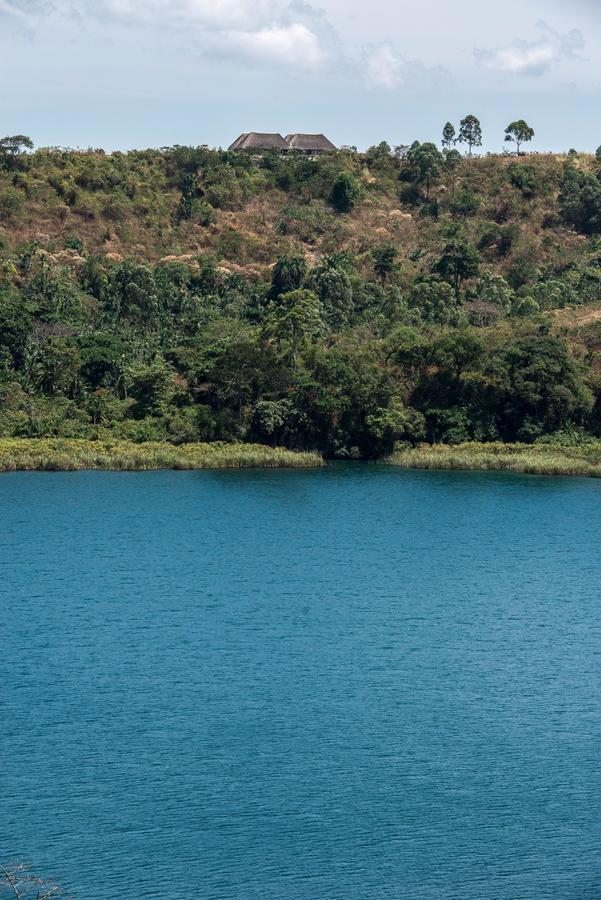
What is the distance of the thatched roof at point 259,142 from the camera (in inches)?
5108

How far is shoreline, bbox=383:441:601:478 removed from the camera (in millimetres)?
74188

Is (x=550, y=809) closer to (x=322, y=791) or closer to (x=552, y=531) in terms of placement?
(x=322, y=791)

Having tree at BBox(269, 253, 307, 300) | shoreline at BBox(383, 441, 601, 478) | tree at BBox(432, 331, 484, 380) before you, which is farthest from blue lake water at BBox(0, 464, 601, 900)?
tree at BBox(269, 253, 307, 300)

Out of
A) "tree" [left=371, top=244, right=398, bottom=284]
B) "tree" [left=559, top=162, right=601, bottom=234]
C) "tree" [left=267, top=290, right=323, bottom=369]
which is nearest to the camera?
"tree" [left=267, top=290, right=323, bottom=369]

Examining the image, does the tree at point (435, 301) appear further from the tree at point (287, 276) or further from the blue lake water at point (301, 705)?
the blue lake water at point (301, 705)

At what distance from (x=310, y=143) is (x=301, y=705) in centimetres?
10525

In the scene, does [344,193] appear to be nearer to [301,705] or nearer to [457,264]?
[457,264]

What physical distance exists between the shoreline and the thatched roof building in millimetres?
60534

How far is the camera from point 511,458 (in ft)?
247

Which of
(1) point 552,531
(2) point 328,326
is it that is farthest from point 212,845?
(2) point 328,326

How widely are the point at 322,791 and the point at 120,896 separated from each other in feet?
20.0

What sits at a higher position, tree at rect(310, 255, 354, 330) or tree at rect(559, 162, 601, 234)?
tree at rect(559, 162, 601, 234)

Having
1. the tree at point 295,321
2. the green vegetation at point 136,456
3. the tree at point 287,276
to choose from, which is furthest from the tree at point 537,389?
the tree at point 287,276

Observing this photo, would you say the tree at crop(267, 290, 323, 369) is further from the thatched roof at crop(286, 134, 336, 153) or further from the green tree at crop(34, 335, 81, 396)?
the thatched roof at crop(286, 134, 336, 153)
